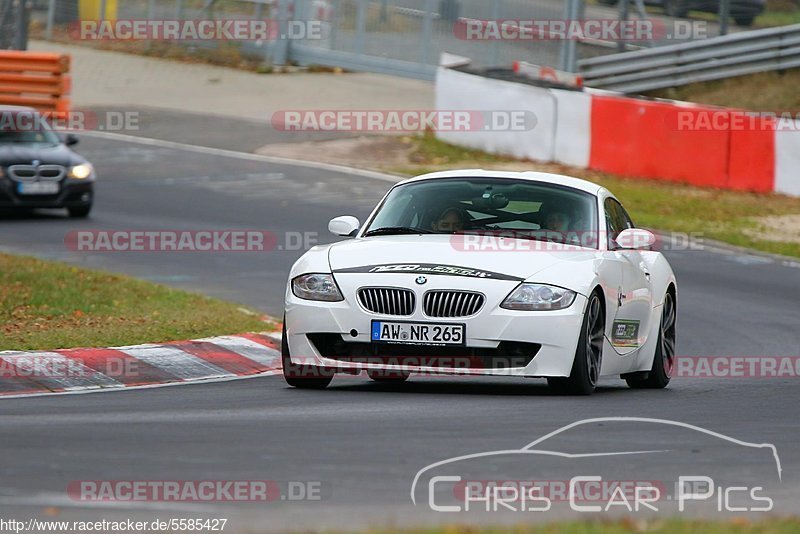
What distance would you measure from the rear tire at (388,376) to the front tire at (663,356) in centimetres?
170

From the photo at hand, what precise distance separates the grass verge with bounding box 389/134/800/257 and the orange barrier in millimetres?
7408

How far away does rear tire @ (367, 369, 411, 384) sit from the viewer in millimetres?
9305

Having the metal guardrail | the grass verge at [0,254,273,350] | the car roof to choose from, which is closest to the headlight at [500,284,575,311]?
the car roof

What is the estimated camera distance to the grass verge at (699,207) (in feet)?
68.6

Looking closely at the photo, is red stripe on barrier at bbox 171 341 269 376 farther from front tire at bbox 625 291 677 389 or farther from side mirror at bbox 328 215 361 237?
front tire at bbox 625 291 677 389

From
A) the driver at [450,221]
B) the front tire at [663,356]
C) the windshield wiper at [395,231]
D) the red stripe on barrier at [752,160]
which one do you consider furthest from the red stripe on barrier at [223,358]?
the red stripe on barrier at [752,160]

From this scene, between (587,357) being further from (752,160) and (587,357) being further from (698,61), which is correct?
(698,61)

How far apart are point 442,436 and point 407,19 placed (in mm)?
28445

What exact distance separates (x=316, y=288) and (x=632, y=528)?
14.3 ft

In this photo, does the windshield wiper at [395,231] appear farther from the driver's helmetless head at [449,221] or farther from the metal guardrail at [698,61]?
the metal guardrail at [698,61]

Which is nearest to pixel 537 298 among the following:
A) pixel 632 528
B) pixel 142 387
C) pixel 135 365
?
pixel 142 387

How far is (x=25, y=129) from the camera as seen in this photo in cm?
2236

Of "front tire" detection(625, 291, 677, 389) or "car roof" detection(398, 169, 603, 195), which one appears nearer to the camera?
"car roof" detection(398, 169, 603, 195)

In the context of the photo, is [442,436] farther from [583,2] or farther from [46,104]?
[583,2]
